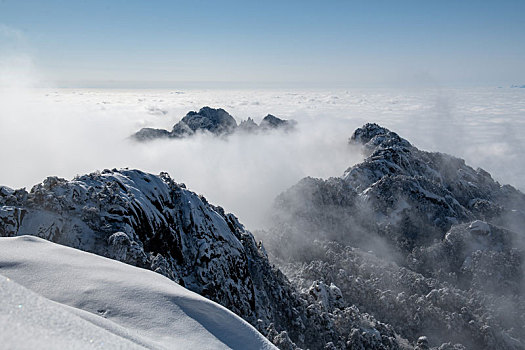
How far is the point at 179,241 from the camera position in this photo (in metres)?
37.5

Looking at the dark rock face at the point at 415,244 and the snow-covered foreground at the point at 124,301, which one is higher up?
the snow-covered foreground at the point at 124,301

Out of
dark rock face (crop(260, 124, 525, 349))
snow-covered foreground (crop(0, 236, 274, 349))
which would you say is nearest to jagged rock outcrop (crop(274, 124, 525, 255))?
dark rock face (crop(260, 124, 525, 349))

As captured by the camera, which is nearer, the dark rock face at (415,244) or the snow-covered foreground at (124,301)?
the snow-covered foreground at (124,301)

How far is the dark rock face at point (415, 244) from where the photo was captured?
62531 mm

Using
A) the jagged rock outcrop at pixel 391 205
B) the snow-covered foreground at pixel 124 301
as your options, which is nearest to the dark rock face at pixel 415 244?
the jagged rock outcrop at pixel 391 205

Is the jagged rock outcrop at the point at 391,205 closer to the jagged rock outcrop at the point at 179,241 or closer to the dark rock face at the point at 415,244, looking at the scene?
the dark rock face at the point at 415,244

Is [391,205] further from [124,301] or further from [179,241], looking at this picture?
[124,301]

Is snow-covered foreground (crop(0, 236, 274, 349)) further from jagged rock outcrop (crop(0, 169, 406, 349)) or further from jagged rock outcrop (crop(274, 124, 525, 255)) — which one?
jagged rock outcrop (crop(274, 124, 525, 255))

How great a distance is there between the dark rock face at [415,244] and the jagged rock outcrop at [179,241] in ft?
56.5

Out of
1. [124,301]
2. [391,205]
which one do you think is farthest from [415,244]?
[124,301]

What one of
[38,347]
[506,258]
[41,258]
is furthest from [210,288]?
[506,258]

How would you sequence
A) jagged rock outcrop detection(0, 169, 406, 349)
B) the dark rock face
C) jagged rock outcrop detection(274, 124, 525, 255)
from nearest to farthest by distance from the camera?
1. jagged rock outcrop detection(0, 169, 406, 349)
2. the dark rock face
3. jagged rock outcrop detection(274, 124, 525, 255)

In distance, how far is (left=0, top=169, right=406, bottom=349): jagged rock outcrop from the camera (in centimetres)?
2906

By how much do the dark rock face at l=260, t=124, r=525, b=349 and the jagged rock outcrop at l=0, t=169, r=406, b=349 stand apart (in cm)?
1721
